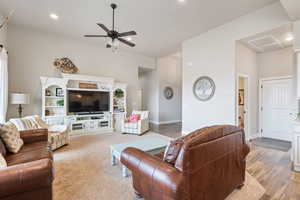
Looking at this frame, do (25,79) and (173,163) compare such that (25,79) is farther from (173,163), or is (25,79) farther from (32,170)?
(173,163)

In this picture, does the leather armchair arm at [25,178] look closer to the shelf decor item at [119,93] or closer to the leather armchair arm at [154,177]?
the leather armchair arm at [154,177]

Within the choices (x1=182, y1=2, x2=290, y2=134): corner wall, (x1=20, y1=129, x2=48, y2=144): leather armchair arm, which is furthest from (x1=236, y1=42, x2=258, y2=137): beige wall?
(x1=20, y1=129, x2=48, y2=144): leather armchair arm

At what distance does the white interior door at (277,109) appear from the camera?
4.45 m

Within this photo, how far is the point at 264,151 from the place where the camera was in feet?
11.7

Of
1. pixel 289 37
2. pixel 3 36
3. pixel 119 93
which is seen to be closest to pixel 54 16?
pixel 3 36

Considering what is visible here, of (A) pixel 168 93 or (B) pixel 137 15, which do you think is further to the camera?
(A) pixel 168 93

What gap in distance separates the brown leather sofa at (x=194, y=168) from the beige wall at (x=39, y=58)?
4.73 metres

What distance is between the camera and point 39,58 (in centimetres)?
484

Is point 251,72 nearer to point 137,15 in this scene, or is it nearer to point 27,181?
point 137,15

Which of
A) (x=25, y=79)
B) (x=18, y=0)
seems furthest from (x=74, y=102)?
(x=18, y=0)

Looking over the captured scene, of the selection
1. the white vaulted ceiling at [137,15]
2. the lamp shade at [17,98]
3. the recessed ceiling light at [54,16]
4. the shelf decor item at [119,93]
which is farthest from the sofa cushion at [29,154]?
the shelf decor item at [119,93]

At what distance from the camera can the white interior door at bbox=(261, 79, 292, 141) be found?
4.45 m

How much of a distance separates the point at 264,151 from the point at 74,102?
18.9 feet

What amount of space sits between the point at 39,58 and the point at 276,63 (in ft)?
25.4
